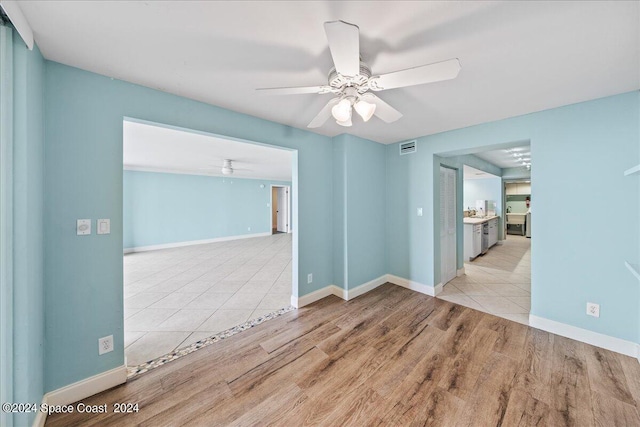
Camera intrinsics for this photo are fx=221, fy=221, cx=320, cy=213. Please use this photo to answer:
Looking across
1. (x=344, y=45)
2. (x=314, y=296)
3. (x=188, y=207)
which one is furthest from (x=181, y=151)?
(x=344, y=45)

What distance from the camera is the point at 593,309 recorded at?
6.82 ft

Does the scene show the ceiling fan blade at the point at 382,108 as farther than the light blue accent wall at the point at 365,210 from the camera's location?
No

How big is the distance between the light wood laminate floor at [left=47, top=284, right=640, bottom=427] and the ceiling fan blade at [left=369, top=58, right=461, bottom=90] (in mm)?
2036

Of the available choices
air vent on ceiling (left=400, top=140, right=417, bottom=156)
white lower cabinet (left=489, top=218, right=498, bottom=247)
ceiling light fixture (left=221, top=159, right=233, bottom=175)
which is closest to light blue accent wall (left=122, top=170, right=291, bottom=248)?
ceiling light fixture (left=221, top=159, right=233, bottom=175)

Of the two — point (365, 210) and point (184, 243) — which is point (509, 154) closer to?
point (365, 210)

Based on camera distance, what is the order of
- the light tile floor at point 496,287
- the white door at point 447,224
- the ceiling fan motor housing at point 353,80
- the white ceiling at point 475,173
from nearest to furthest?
the ceiling fan motor housing at point 353,80 → the light tile floor at point 496,287 → the white door at point 447,224 → the white ceiling at point 475,173

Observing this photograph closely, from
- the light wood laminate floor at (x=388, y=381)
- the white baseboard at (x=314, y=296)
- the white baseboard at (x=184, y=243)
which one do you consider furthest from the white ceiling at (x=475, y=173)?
the white baseboard at (x=184, y=243)

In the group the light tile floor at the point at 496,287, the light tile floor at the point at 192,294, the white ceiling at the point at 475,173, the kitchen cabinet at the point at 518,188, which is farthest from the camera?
the kitchen cabinet at the point at 518,188

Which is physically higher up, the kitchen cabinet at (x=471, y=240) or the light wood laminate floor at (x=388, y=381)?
the kitchen cabinet at (x=471, y=240)

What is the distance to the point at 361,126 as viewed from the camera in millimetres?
2809

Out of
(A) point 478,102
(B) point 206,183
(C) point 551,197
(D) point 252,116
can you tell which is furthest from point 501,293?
(B) point 206,183

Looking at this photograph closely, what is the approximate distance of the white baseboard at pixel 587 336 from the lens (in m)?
1.92

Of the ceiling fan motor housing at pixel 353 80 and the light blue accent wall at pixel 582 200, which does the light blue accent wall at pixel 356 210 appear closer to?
the light blue accent wall at pixel 582 200

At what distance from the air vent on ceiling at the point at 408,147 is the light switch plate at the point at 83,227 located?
12.0 feet
